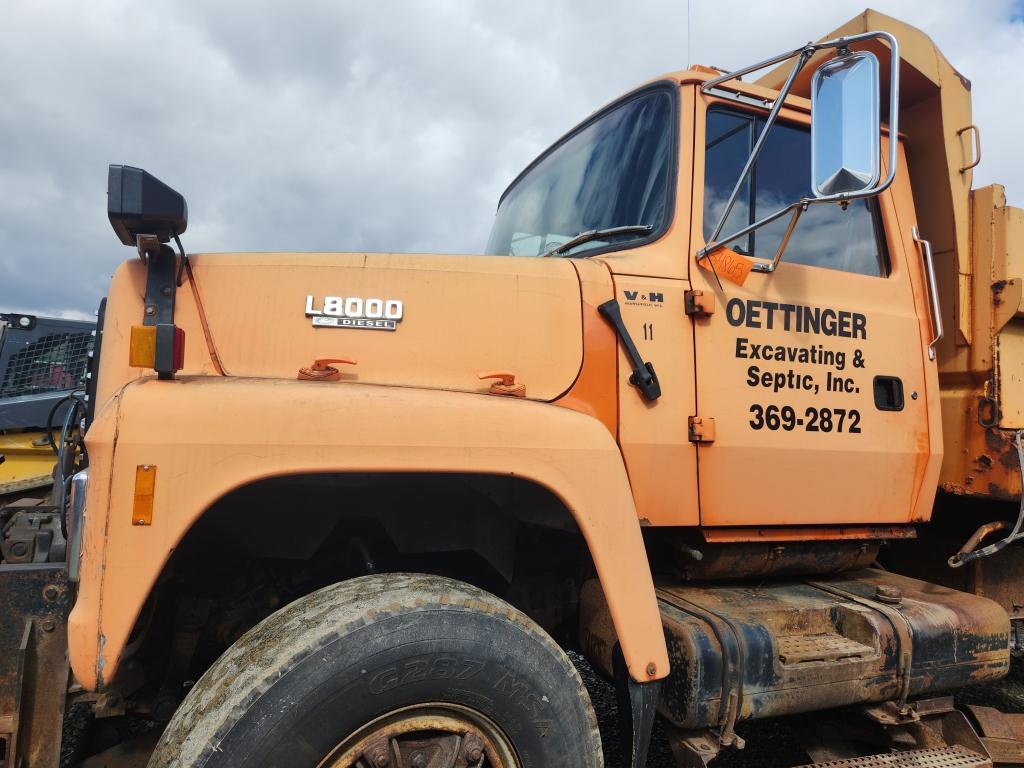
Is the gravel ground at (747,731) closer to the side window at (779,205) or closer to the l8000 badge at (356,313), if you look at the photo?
the l8000 badge at (356,313)

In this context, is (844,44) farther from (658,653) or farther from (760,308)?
(658,653)

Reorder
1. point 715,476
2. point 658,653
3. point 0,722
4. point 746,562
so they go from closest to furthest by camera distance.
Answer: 1. point 0,722
2. point 658,653
3. point 715,476
4. point 746,562

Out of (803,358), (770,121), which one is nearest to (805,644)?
(803,358)

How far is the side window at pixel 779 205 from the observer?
258 centimetres

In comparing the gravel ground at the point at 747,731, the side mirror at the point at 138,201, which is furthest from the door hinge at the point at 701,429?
the side mirror at the point at 138,201

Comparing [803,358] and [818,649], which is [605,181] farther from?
[818,649]

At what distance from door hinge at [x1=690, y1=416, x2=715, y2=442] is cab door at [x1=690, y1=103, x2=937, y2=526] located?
3 centimetres

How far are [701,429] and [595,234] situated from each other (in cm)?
88

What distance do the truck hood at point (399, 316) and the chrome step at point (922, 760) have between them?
1.74 meters

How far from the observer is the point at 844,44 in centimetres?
204

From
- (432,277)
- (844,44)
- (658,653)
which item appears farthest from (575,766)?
(844,44)

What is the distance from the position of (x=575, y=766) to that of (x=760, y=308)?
170 cm

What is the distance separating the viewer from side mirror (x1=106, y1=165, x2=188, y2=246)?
5.79 feet

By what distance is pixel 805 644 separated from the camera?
242cm
